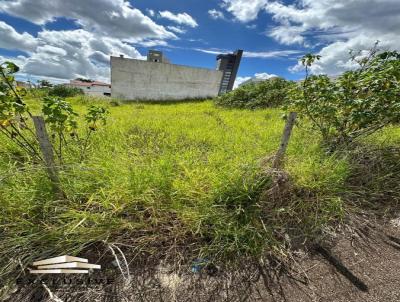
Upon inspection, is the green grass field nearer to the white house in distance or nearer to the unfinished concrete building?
the unfinished concrete building

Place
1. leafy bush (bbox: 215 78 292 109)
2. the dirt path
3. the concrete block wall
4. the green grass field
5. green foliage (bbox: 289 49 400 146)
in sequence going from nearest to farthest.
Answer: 1. the dirt path
2. the green grass field
3. green foliage (bbox: 289 49 400 146)
4. leafy bush (bbox: 215 78 292 109)
5. the concrete block wall

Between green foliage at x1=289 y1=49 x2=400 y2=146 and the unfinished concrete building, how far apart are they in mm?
10910

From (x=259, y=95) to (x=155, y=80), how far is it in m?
7.19

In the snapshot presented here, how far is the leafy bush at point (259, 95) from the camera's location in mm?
7453

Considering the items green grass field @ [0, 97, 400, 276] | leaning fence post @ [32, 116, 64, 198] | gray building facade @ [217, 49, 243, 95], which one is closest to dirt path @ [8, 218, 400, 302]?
green grass field @ [0, 97, 400, 276]

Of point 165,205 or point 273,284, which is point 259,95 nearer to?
point 165,205

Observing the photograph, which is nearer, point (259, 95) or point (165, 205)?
point (165, 205)

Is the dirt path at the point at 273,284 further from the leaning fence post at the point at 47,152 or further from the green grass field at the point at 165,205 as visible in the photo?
the leaning fence post at the point at 47,152

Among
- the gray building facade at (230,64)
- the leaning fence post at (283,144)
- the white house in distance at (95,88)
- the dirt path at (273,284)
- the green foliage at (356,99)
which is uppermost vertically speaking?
the gray building facade at (230,64)

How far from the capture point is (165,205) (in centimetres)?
183

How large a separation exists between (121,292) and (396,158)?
3318 millimetres

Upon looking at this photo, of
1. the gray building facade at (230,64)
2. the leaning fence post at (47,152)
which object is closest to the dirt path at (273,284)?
the leaning fence post at (47,152)

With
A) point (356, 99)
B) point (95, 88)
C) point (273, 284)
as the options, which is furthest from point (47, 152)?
point (95, 88)

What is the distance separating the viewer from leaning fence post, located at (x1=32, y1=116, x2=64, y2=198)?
1.62 m
